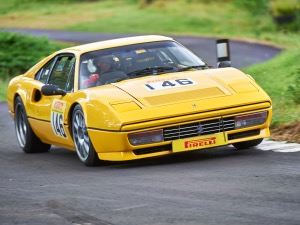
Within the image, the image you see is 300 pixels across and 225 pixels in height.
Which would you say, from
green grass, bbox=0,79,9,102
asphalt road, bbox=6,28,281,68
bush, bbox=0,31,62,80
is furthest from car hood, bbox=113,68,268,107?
bush, bbox=0,31,62,80

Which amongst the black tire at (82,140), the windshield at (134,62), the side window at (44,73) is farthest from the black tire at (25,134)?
the black tire at (82,140)

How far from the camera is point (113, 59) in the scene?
10.9 m

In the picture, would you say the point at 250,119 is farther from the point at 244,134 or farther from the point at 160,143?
the point at 160,143

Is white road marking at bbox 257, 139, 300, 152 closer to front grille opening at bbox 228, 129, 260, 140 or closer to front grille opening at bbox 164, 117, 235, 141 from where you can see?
front grille opening at bbox 228, 129, 260, 140

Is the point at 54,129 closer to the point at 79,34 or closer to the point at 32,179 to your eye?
the point at 32,179

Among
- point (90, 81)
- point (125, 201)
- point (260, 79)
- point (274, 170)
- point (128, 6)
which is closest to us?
point (125, 201)

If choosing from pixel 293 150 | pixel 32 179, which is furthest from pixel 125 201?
pixel 293 150

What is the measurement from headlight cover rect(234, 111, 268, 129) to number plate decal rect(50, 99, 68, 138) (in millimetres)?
2018

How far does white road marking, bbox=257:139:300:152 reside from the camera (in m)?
10.1

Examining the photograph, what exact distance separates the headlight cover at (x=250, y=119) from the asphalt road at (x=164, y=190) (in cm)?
33

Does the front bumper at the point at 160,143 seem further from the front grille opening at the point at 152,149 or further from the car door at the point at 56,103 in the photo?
the car door at the point at 56,103

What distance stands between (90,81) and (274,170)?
9.35ft

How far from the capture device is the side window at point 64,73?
11.0 m

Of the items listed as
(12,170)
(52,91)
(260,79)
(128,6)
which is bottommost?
(128,6)
